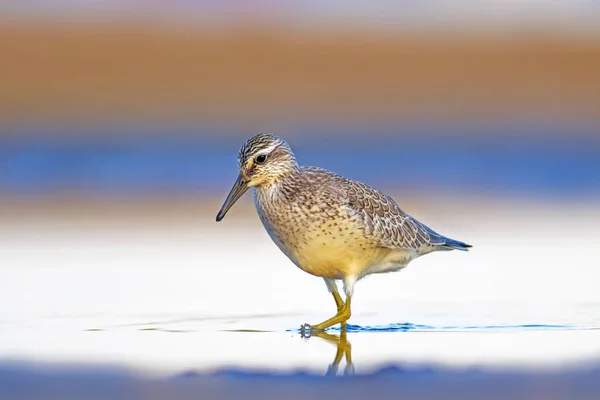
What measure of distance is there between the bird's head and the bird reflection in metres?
1.27

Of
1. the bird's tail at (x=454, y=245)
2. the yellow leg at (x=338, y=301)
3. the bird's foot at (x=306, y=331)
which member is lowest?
the bird's foot at (x=306, y=331)

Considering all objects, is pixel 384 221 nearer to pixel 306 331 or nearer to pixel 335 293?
pixel 335 293

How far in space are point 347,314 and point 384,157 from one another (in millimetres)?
10797

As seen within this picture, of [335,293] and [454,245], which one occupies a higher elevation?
[454,245]

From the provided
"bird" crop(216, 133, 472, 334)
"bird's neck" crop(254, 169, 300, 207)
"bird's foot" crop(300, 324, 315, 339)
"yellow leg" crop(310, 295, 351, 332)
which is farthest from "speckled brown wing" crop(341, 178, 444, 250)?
"bird's foot" crop(300, 324, 315, 339)

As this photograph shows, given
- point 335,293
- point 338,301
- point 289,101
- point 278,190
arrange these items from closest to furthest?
1. point 278,190
2. point 338,301
3. point 335,293
4. point 289,101

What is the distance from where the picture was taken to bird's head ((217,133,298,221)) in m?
9.79

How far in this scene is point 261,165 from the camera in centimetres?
982

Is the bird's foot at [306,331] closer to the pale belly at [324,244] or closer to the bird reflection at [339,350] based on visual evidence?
the bird reflection at [339,350]

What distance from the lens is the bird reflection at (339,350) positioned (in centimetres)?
779

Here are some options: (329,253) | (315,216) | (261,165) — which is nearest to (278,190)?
(261,165)

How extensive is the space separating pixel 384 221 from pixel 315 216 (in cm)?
81

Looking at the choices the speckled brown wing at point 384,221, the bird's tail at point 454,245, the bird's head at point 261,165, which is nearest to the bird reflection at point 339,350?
the speckled brown wing at point 384,221

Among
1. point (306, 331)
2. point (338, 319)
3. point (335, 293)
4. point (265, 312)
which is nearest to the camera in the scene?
point (306, 331)
